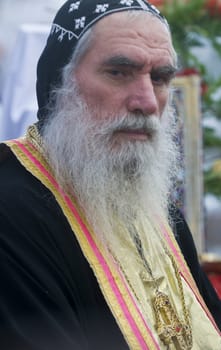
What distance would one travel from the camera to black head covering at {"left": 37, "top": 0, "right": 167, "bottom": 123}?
308 cm

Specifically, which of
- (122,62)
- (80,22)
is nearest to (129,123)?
(122,62)

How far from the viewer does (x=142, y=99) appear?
299cm

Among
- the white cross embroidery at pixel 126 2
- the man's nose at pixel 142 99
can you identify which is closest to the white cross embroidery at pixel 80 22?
the white cross embroidery at pixel 126 2

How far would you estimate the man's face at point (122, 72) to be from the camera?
3.00 m

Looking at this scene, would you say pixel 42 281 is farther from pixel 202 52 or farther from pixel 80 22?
pixel 202 52

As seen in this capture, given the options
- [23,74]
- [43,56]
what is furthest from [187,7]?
[43,56]

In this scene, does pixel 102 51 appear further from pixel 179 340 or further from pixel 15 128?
pixel 15 128

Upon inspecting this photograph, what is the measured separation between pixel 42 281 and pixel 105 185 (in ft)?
1.76

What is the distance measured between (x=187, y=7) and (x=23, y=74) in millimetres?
1638

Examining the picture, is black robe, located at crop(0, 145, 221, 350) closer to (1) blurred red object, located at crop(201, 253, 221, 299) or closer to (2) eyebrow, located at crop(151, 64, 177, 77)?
(2) eyebrow, located at crop(151, 64, 177, 77)

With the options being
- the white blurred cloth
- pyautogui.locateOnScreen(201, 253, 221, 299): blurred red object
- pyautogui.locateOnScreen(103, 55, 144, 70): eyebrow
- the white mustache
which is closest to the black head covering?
pyautogui.locateOnScreen(103, 55, 144, 70): eyebrow

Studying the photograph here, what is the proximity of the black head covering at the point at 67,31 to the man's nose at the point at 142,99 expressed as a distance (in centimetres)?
26

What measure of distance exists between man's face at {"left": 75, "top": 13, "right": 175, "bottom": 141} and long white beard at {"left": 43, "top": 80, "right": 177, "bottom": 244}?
0.03 m

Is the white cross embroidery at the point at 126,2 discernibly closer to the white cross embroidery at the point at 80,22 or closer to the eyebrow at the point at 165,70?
the white cross embroidery at the point at 80,22
